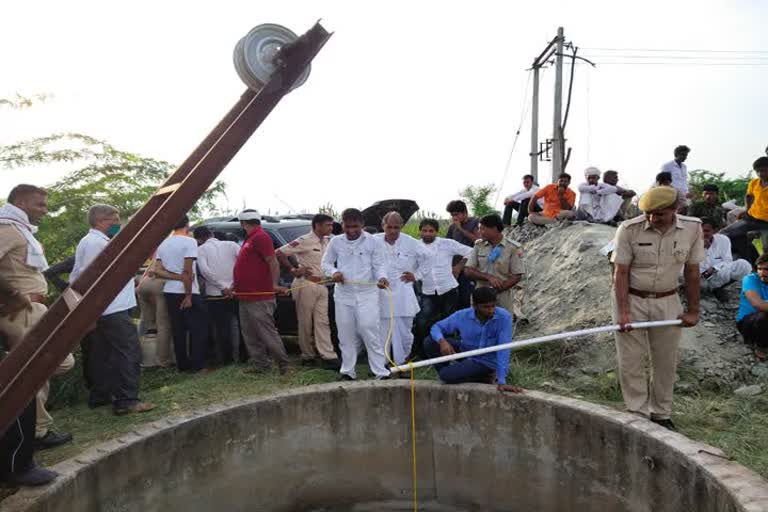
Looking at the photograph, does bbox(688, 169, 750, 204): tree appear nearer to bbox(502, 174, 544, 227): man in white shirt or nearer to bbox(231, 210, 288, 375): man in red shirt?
bbox(502, 174, 544, 227): man in white shirt

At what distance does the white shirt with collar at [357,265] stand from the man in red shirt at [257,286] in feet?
2.12

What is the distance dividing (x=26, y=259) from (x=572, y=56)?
42.5ft

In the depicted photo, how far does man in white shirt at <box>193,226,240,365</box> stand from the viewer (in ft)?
18.2

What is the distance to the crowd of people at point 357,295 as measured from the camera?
357cm

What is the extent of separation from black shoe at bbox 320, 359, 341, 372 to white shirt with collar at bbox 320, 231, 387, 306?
77 cm

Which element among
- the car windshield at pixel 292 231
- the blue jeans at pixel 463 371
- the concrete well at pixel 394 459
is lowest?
the concrete well at pixel 394 459

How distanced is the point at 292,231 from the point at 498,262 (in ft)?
9.60

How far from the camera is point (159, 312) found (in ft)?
18.4

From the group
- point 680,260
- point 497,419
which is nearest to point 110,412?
point 497,419

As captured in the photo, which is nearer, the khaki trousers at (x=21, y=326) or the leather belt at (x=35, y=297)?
the khaki trousers at (x=21, y=326)

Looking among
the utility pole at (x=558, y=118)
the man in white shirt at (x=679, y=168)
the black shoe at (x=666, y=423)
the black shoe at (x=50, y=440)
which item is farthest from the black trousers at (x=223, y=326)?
the utility pole at (x=558, y=118)

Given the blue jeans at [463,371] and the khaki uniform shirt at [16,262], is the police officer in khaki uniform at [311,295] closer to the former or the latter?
the blue jeans at [463,371]

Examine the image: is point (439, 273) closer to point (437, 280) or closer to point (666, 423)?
point (437, 280)

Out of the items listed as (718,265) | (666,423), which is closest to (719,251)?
(718,265)
